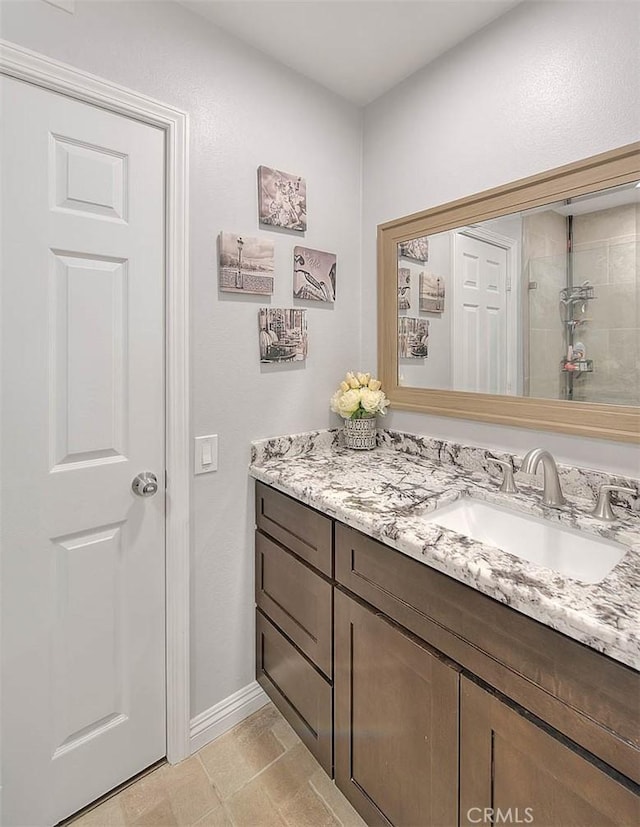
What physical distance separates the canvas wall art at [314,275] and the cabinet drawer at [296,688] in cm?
130

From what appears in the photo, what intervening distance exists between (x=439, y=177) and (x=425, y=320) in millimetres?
530

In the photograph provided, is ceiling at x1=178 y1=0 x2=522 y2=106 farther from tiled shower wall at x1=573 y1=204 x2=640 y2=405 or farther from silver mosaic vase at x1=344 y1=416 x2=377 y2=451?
silver mosaic vase at x1=344 y1=416 x2=377 y2=451

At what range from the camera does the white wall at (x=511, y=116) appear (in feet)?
3.84

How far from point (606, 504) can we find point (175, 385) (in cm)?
131

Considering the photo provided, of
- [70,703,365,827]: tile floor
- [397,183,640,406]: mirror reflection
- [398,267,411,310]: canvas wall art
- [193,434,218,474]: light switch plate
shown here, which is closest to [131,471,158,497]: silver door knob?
[193,434,218,474]: light switch plate

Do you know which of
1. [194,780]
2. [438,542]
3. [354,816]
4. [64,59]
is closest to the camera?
[438,542]

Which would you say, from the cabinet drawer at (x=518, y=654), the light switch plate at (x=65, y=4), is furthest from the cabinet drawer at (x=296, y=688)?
the light switch plate at (x=65, y=4)

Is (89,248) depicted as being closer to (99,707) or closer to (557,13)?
(99,707)

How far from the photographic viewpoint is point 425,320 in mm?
1737

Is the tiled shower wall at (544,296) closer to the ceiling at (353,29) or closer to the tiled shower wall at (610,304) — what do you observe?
the tiled shower wall at (610,304)

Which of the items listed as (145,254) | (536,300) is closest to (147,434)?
(145,254)

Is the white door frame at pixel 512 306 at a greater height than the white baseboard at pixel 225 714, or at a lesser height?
greater

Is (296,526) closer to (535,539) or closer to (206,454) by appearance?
(206,454)

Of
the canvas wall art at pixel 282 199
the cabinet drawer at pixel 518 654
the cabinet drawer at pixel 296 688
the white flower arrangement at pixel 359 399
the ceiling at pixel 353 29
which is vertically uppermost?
the ceiling at pixel 353 29
